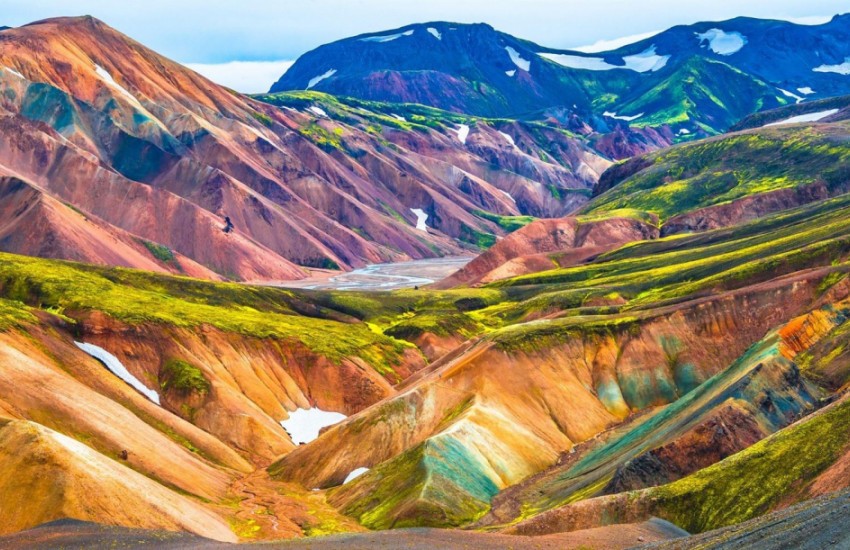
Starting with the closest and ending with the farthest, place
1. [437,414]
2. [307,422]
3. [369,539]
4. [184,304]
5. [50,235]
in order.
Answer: [369,539]
[437,414]
[307,422]
[184,304]
[50,235]

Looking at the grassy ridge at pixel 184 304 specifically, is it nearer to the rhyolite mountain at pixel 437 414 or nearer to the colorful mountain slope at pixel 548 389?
the rhyolite mountain at pixel 437 414

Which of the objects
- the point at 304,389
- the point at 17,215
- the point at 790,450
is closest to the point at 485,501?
the point at 790,450

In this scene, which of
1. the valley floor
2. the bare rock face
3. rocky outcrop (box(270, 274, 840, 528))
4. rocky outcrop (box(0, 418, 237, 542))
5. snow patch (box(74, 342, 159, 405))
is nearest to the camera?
the valley floor

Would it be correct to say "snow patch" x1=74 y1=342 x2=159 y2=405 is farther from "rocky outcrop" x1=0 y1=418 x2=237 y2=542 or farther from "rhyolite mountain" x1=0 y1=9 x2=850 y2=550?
"rocky outcrop" x1=0 y1=418 x2=237 y2=542

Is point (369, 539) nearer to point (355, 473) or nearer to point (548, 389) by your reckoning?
point (355, 473)

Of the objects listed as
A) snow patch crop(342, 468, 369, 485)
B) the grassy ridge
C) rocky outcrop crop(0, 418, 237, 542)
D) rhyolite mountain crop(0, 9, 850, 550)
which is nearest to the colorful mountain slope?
rhyolite mountain crop(0, 9, 850, 550)

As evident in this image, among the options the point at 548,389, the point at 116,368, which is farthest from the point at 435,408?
the point at 116,368
